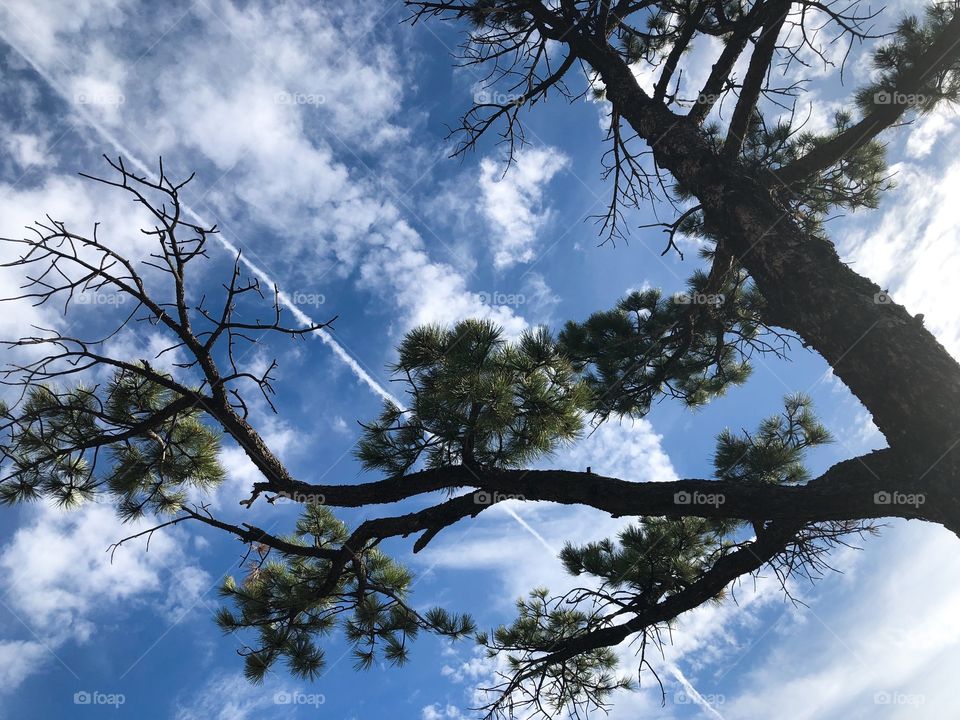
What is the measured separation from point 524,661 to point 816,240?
110 inches

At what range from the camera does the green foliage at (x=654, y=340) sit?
14.3ft

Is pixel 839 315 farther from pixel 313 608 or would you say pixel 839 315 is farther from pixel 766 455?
pixel 313 608

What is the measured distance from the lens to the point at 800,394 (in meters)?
4.43

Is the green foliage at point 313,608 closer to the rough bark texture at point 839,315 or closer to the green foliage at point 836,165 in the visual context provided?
the rough bark texture at point 839,315

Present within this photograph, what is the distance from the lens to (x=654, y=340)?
4086 mm

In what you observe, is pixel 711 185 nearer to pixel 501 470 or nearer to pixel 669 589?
pixel 501 470

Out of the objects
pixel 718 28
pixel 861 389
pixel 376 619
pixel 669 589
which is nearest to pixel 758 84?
pixel 718 28

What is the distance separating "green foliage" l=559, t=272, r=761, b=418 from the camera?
4363mm
